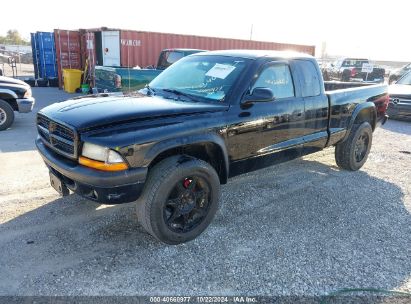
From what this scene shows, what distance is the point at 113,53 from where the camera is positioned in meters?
13.8

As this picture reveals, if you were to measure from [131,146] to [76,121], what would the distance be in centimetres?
56

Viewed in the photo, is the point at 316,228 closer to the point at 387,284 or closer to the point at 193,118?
the point at 387,284

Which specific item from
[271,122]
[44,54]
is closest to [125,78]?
[271,122]

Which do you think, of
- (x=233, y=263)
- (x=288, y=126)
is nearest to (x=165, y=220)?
(x=233, y=263)

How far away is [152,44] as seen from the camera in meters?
14.2

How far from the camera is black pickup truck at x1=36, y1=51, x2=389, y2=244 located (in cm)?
295

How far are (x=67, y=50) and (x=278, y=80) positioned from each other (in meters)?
14.4

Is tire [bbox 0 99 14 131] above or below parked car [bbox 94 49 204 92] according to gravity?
below

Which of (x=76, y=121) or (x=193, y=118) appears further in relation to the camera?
(x=193, y=118)

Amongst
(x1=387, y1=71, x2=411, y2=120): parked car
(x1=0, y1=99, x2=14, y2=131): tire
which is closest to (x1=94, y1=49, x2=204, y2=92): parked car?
(x1=0, y1=99, x2=14, y2=131): tire

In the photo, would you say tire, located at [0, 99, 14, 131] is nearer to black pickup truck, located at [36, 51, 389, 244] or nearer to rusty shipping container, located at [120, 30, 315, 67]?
black pickup truck, located at [36, 51, 389, 244]

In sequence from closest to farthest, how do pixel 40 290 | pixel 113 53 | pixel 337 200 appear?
pixel 40 290, pixel 337 200, pixel 113 53

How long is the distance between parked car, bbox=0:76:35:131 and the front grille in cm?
484

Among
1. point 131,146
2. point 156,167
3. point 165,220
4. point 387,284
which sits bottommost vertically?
point 387,284
